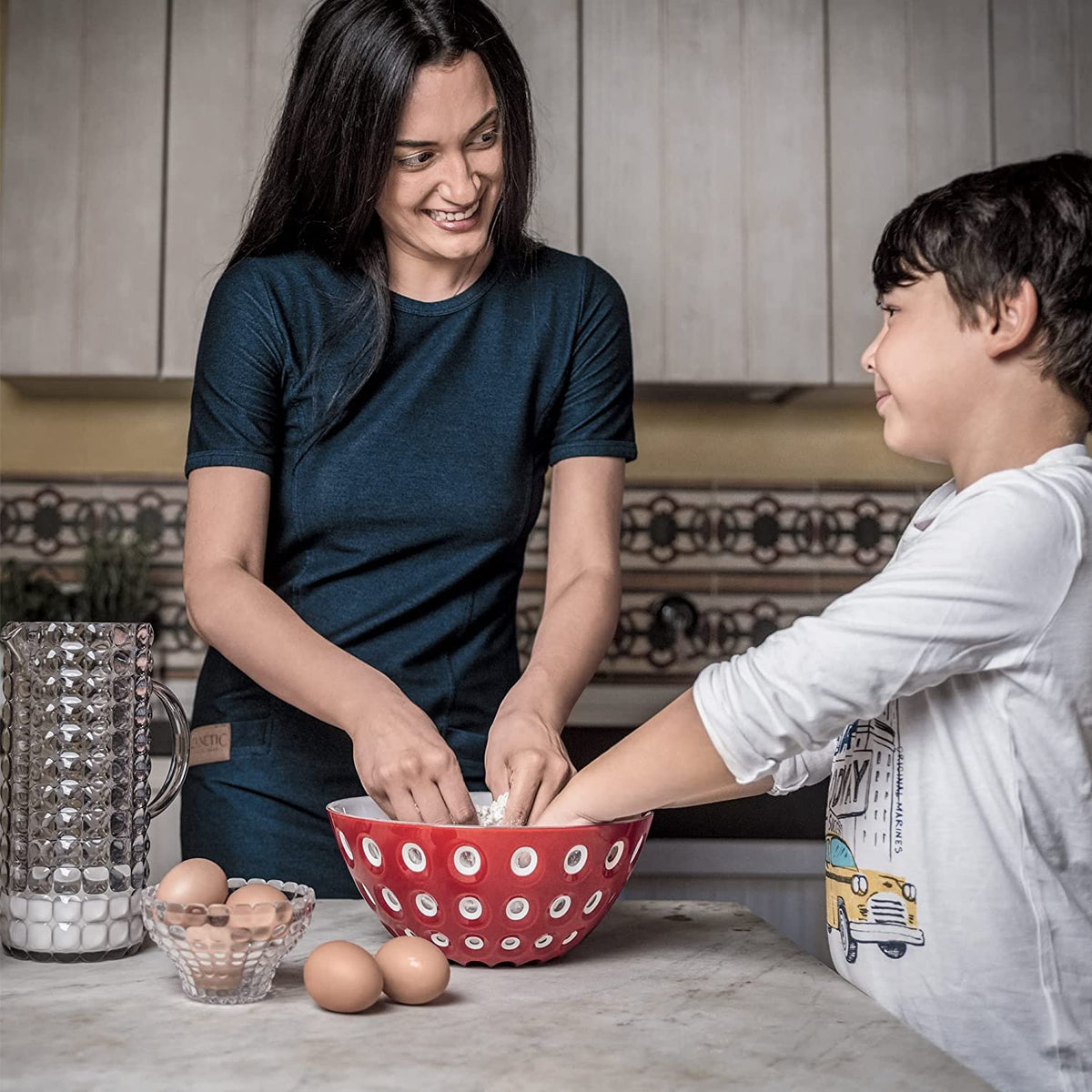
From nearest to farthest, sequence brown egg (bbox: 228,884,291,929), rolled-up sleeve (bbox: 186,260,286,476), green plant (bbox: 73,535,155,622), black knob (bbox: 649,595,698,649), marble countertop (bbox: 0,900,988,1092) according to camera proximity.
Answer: marble countertop (bbox: 0,900,988,1092) → brown egg (bbox: 228,884,291,929) → rolled-up sleeve (bbox: 186,260,286,476) → green plant (bbox: 73,535,155,622) → black knob (bbox: 649,595,698,649)

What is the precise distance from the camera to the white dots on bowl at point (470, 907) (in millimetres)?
780

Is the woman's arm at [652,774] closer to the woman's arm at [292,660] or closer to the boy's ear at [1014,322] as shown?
the woman's arm at [292,660]

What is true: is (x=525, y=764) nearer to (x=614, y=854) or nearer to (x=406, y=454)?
(x=614, y=854)

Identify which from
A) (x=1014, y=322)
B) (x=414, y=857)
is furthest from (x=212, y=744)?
(x=1014, y=322)

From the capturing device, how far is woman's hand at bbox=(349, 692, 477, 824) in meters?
0.88

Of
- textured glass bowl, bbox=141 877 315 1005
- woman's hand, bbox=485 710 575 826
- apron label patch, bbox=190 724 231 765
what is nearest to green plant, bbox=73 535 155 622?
apron label patch, bbox=190 724 231 765

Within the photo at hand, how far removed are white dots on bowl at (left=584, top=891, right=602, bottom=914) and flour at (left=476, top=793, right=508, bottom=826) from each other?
0.11 metres

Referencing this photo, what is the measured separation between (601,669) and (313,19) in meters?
1.63

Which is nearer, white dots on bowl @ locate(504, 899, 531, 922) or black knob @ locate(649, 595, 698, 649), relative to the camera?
white dots on bowl @ locate(504, 899, 531, 922)

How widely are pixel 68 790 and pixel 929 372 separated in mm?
616

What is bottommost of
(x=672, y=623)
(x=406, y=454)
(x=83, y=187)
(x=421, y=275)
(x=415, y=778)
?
(x=415, y=778)

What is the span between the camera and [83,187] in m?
2.42

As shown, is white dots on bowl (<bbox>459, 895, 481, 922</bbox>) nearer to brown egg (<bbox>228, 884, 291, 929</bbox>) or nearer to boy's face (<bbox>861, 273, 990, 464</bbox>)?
brown egg (<bbox>228, 884, 291, 929</bbox>)

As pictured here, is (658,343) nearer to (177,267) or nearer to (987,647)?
(177,267)
